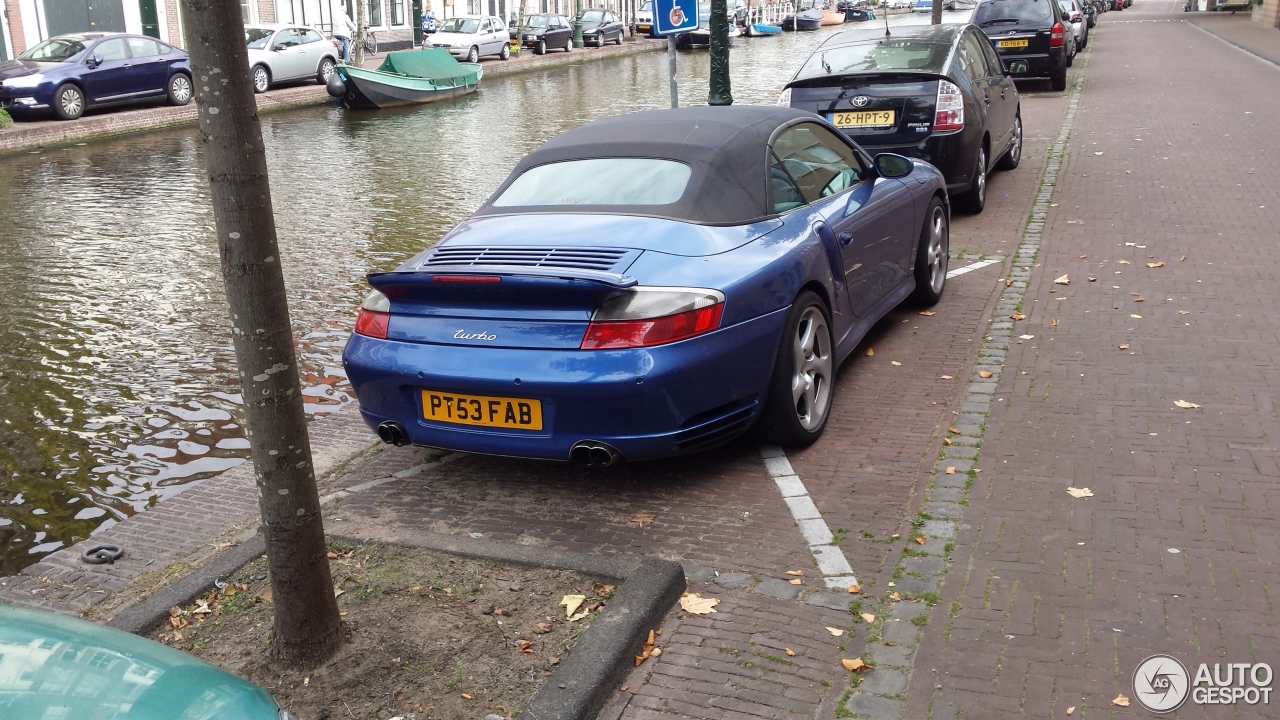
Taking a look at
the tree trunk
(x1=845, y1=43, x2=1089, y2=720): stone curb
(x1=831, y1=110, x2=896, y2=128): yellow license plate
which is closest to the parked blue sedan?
(x1=831, y1=110, x2=896, y2=128): yellow license plate

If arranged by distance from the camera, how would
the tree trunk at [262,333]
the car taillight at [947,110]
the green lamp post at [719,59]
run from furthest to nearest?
the green lamp post at [719,59]
the car taillight at [947,110]
the tree trunk at [262,333]

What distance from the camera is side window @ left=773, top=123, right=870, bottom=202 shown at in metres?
5.89

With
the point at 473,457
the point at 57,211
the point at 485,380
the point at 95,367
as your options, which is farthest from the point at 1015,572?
the point at 57,211

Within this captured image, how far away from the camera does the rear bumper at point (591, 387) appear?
444cm

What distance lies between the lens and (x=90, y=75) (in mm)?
20953

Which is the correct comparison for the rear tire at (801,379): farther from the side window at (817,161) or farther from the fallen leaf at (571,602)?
the fallen leaf at (571,602)

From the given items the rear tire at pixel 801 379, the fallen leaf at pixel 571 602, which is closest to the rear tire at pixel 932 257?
the rear tire at pixel 801 379

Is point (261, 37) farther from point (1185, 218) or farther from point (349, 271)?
point (1185, 218)

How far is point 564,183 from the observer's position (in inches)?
221

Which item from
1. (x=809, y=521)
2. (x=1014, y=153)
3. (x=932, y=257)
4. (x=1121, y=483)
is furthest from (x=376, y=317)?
(x=1014, y=153)

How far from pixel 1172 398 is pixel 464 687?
3871mm

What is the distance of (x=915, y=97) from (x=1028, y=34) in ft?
39.4

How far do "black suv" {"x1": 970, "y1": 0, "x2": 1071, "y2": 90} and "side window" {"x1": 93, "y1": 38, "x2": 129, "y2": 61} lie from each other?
15.8 meters

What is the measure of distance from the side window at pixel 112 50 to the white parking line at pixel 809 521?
20206 millimetres
